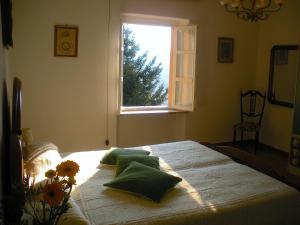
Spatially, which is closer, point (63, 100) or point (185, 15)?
point (63, 100)

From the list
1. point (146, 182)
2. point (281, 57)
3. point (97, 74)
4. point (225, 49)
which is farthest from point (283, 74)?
point (146, 182)

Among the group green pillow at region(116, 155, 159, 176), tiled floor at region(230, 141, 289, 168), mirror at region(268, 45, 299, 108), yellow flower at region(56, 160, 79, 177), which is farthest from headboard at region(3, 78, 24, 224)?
mirror at region(268, 45, 299, 108)

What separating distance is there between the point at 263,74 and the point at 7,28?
4252mm

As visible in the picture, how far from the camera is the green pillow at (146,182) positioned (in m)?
1.95

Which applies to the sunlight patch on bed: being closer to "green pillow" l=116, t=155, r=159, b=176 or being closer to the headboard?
"green pillow" l=116, t=155, r=159, b=176

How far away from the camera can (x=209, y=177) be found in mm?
2324

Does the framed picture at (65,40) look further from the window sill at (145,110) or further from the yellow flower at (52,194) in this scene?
the yellow flower at (52,194)

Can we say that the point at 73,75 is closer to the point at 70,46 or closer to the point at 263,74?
the point at 70,46

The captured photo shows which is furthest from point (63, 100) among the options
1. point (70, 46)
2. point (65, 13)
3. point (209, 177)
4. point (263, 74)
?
point (263, 74)

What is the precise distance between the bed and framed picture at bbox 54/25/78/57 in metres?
1.87

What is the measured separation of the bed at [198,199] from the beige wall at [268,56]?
2644 mm

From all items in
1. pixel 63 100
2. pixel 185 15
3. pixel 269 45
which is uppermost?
pixel 185 15

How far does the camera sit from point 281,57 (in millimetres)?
4828

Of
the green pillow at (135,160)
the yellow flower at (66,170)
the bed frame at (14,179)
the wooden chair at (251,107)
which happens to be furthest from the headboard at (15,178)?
the wooden chair at (251,107)
